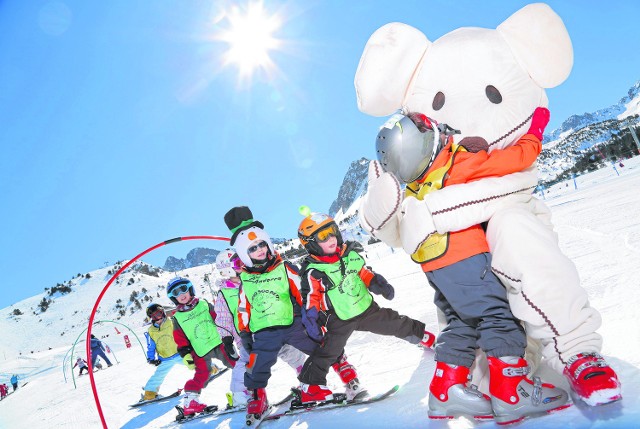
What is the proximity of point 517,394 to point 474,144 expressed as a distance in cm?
127

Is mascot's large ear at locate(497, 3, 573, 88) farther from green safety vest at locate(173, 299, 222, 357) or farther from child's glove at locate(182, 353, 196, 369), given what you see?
child's glove at locate(182, 353, 196, 369)

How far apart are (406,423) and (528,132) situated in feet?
5.73

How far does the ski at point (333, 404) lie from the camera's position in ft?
9.59

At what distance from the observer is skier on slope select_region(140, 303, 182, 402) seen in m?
6.66

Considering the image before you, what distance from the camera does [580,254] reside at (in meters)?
4.36

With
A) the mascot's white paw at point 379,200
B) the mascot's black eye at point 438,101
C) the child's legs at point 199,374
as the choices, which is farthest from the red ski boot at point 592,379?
the child's legs at point 199,374

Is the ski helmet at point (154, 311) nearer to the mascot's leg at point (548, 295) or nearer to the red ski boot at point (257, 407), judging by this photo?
the red ski boot at point (257, 407)

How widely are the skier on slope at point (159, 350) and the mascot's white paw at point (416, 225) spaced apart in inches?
234

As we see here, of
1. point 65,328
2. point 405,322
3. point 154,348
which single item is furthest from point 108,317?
point 405,322

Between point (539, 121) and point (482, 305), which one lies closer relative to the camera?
point (482, 305)

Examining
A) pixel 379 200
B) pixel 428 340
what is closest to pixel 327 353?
pixel 428 340

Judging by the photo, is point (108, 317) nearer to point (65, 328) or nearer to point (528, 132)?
point (65, 328)

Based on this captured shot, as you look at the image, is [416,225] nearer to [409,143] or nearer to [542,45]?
[409,143]

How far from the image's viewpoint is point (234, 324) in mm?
5340
